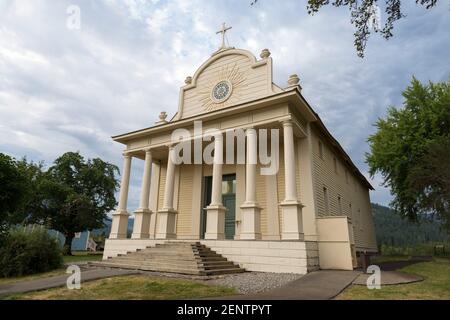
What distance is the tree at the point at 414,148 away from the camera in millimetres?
16516

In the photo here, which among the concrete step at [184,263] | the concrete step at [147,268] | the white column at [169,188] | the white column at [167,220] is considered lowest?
the concrete step at [147,268]

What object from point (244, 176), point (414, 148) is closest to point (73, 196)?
point (244, 176)

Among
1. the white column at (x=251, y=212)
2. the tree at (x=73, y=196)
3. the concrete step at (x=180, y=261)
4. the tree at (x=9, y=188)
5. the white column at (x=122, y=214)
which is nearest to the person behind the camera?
the concrete step at (x=180, y=261)

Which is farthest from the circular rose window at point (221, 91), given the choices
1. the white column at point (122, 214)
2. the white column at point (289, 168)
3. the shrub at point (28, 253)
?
the shrub at point (28, 253)

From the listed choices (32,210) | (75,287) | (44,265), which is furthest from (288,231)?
(32,210)

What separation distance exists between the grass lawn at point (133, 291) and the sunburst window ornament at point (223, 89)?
9138mm

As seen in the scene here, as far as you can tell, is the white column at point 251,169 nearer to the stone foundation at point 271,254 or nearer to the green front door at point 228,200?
the stone foundation at point 271,254

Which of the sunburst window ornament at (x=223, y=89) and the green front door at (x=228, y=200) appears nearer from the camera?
the sunburst window ornament at (x=223, y=89)

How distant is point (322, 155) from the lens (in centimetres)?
1476

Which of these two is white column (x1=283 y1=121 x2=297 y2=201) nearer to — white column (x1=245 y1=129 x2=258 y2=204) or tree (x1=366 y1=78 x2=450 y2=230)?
white column (x1=245 y1=129 x2=258 y2=204)

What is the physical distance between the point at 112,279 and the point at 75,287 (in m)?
1.13

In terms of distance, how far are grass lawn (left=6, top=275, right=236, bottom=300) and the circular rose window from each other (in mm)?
9319

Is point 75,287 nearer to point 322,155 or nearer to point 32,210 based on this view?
point 322,155

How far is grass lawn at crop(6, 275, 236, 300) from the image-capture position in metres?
5.70
